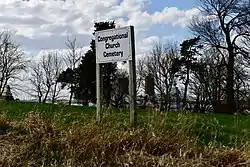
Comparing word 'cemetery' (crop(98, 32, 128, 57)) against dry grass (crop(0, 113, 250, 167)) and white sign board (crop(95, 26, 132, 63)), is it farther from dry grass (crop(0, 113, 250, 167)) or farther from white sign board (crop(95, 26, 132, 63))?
dry grass (crop(0, 113, 250, 167))

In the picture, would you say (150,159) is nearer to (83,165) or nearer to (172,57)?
(83,165)

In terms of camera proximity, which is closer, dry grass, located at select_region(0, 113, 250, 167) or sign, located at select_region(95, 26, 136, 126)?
dry grass, located at select_region(0, 113, 250, 167)

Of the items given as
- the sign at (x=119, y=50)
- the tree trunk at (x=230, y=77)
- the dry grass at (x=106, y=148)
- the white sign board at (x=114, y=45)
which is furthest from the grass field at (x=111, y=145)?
the tree trunk at (x=230, y=77)

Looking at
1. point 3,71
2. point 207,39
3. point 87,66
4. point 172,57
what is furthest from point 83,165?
point 172,57

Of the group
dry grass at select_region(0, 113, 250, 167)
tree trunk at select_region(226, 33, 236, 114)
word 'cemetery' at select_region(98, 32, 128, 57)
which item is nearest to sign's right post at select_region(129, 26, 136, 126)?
word 'cemetery' at select_region(98, 32, 128, 57)

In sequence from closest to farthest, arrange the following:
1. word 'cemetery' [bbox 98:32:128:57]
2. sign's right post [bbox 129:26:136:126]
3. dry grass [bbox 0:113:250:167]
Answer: dry grass [bbox 0:113:250:167] → sign's right post [bbox 129:26:136:126] → word 'cemetery' [bbox 98:32:128:57]

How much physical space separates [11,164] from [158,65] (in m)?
44.6

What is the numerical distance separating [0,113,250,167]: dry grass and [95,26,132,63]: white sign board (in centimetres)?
171

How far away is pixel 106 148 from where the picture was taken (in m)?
6.06

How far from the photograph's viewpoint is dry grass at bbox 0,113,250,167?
5.61 meters

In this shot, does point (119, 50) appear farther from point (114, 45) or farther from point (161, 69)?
point (161, 69)

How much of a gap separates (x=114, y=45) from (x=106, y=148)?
288 centimetres

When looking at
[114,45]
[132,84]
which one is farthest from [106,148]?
[114,45]

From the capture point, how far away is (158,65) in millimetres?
49781
